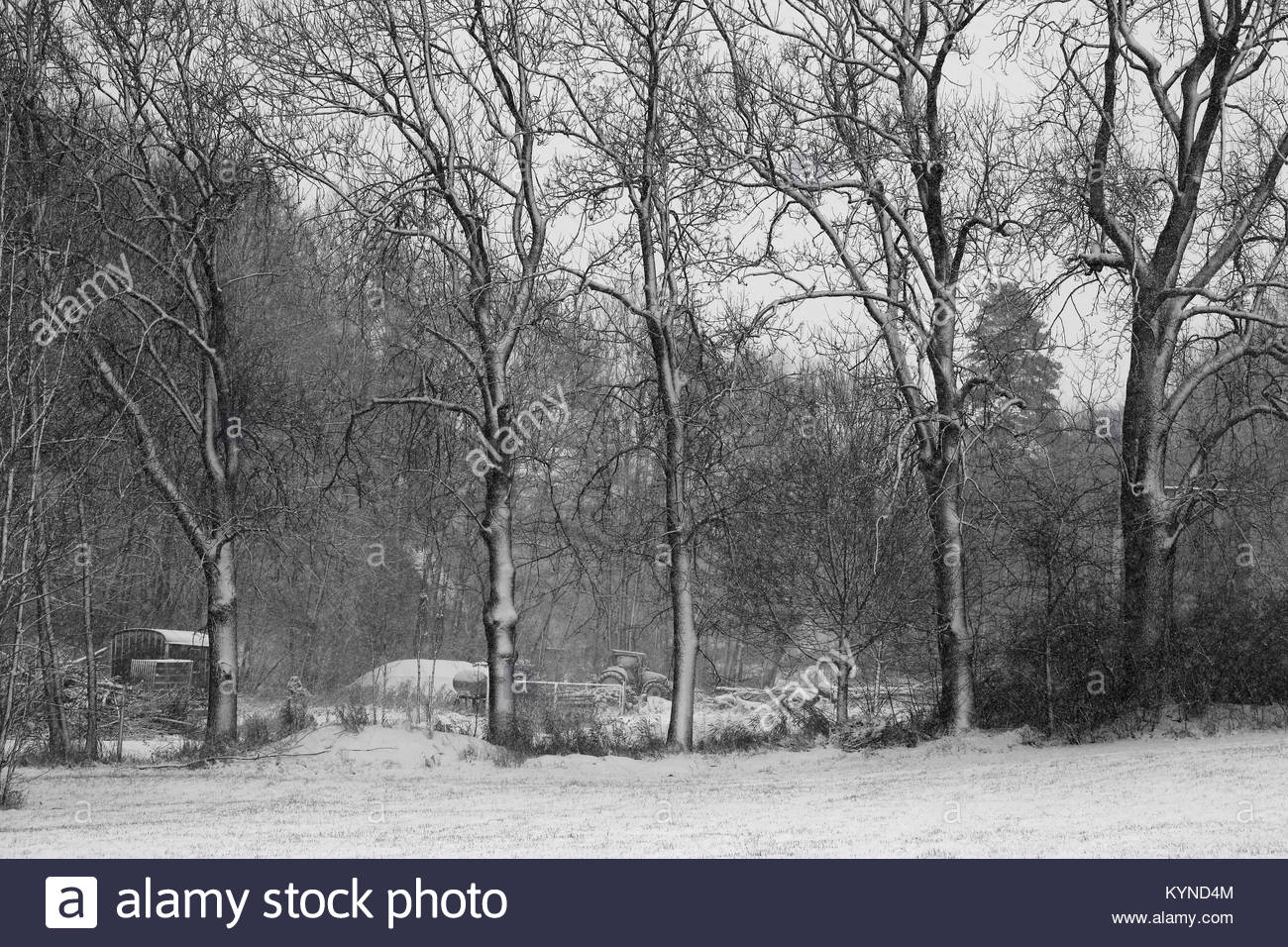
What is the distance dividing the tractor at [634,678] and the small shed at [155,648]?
416 inches

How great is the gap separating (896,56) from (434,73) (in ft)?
22.8

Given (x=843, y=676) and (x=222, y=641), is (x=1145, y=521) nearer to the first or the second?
(x=843, y=676)

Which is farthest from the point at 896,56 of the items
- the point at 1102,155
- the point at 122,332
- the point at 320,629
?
the point at 320,629

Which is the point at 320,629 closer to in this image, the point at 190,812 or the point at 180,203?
the point at 180,203

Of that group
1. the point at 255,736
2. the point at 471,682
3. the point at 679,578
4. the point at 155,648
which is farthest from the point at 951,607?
the point at 155,648

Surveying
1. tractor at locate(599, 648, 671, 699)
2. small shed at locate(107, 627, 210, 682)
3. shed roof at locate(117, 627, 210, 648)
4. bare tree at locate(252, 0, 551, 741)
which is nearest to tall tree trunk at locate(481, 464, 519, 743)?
bare tree at locate(252, 0, 551, 741)

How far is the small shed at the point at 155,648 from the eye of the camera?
31203mm

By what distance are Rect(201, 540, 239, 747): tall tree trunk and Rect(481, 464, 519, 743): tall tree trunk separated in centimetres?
394

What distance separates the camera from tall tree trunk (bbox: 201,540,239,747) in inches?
768

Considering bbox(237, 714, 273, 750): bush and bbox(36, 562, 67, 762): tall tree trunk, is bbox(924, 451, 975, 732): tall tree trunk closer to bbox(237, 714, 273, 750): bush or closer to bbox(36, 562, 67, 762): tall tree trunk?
bbox(237, 714, 273, 750): bush

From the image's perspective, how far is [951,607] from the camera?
18.3m

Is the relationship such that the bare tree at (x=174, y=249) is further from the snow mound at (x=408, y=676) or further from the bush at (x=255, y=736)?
the snow mound at (x=408, y=676)

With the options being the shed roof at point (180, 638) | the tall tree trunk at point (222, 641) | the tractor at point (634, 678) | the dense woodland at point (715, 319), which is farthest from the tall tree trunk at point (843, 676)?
the shed roof at point (180, 638)

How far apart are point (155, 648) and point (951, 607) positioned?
21.6 metres
